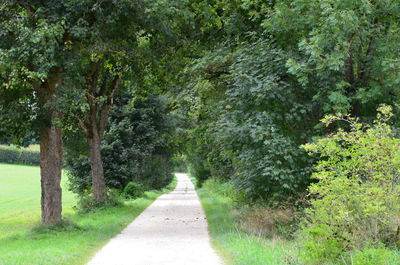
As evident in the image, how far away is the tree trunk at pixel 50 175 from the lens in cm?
1466

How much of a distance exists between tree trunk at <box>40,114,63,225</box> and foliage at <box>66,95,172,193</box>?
11866 millimetres

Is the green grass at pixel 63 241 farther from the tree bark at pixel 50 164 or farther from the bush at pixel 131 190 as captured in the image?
the bush at pixel 131 190

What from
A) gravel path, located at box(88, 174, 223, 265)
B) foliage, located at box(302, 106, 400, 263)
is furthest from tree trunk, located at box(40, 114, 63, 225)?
foliage, located at box(302, 106, 400, 263)

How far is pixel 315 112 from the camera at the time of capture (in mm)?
14258

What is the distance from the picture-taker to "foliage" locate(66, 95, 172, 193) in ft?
95.9

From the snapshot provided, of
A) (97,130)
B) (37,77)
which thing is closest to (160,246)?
(37,77)

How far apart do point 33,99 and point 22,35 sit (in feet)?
8.07

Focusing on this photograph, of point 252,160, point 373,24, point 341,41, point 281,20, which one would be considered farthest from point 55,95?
point 373,24

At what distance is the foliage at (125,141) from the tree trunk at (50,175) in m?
11.9

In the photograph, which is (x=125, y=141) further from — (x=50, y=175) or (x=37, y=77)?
(x=37, y=77)

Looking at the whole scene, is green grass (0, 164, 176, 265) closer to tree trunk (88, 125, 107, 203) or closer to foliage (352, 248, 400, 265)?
tree trunk (88, 125, 107, 203)

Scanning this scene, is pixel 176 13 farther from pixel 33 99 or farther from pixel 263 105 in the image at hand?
pixel 33 99

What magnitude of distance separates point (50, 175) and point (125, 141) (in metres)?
16.3

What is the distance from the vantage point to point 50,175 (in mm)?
14734
